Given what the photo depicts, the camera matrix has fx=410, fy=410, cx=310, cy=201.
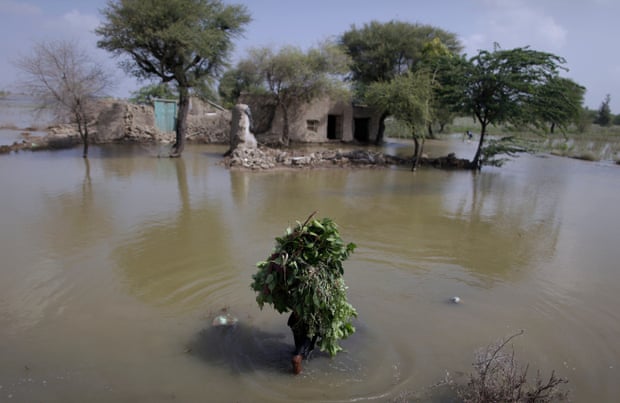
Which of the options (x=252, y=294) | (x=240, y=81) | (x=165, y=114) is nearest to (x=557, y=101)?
(x=252, y=294)

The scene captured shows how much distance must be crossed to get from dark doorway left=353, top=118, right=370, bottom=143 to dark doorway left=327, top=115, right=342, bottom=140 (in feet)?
5.31

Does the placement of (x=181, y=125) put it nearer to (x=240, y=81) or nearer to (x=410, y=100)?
(x=240, y=81)

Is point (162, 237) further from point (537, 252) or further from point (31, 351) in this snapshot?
point (537, 252)

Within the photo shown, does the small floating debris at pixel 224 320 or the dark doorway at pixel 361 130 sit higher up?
the dark doorway at pixel 361 130

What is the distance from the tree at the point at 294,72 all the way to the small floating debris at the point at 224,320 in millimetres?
18863

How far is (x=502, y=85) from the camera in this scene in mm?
17062

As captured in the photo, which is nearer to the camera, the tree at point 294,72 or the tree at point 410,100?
the tree at point 410,100

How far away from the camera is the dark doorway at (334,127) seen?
27.1 metres

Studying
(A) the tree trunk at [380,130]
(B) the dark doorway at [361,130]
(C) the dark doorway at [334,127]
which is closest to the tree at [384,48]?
(A) the tree trunk at [380,130]

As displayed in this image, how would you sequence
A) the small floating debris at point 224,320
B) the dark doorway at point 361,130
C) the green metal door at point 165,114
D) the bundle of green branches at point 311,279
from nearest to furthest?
the bundle of green branches at point 311,279
the small floating debris at point 224,320
the green metal door at point 165,114
the dark doorway at point 361,130

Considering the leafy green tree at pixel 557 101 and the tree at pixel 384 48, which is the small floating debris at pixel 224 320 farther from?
the tree at pixel 384 48

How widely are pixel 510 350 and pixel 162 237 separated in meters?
6.22

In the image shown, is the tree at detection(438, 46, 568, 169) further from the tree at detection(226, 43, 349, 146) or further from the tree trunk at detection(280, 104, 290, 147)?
the tree trunk at detection(280, 104, 290, 147)

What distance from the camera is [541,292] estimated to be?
6375mm
